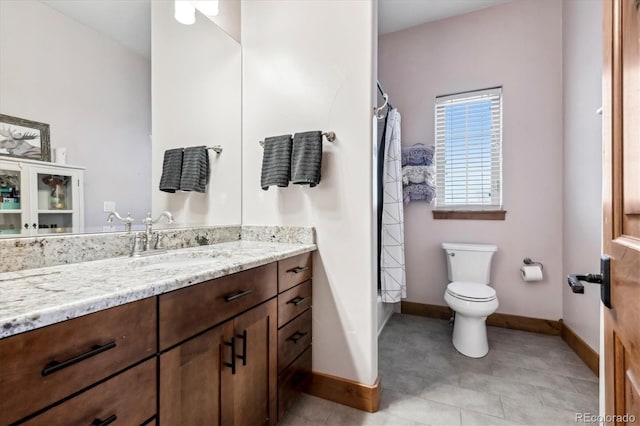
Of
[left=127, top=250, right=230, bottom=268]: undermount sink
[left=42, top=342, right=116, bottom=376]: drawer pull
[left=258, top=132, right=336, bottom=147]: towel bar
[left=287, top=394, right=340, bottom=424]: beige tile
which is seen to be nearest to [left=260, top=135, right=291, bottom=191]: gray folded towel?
[left=258, top=132, right=336, bottom=147]: towel bar

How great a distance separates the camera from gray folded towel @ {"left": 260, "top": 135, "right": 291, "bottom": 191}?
5.12 ft

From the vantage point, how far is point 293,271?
1405 mm

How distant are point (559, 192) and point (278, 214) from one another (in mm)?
2284

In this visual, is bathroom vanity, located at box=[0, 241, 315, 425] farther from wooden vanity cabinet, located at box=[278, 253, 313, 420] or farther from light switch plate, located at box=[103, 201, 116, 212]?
light switch plate, located at box=[103, 201, 116, 212]

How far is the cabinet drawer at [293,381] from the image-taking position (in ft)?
4.33

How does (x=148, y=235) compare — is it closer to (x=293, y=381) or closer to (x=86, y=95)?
(x=86, y=95)

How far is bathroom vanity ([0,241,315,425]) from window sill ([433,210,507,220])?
1.76 metres

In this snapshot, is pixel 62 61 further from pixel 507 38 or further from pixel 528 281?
pixel 528 281

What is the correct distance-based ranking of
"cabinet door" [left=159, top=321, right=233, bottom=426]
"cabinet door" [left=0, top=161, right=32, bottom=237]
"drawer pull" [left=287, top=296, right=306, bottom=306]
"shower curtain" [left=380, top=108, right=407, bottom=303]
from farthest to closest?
1. "shower curtain" [left=380, top=108, right=407, bottom=303]
2. "drawer pull" [left=287, top=296, right=306, bottom=306]
3. "cabinet door" [left=0, top=161, right=32, bottom=237]
4. "cabinet door" [left=159, top=321, right=233, bottom=426]

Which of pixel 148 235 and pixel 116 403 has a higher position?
pixel 148 235

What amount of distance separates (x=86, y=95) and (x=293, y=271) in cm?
115

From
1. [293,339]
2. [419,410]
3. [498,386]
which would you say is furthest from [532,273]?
[293,339]

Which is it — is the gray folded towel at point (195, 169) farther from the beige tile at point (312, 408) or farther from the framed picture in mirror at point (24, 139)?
the beige tile at point (312, 408)

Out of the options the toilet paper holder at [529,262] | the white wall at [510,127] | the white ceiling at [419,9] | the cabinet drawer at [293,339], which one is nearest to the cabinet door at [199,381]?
the cabinet drawer at [293,339]
